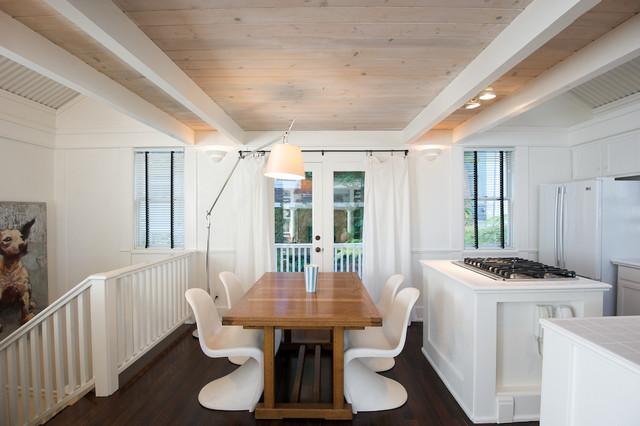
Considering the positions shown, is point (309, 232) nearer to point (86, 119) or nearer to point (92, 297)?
point (92, 297)

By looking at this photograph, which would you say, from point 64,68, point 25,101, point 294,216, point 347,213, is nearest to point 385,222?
point 347,213

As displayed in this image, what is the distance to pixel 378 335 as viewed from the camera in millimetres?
2252

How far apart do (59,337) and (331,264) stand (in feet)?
8.77

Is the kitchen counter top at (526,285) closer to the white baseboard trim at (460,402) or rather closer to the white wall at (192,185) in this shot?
the white baseboard trim at (460,402)

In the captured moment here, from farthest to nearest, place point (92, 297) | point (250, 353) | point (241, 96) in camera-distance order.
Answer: point (241, 96) < point (92, 297) < point (250, 353)

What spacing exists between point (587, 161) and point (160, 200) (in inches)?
210

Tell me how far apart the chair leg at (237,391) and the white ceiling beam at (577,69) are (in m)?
2.95

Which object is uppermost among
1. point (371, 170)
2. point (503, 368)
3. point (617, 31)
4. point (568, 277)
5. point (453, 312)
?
point (617, 31)

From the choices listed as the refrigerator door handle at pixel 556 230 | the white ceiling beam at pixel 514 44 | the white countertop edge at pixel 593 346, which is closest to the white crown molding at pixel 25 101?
the white ceiling beam at pixel 514 44

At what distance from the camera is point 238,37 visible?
1784 mm

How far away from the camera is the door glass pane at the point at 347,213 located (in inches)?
152

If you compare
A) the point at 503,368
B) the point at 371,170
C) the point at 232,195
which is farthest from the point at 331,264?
the point at 503,368

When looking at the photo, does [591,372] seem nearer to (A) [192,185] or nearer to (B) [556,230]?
(B) [556,230]

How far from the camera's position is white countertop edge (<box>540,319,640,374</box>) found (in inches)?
36.6
